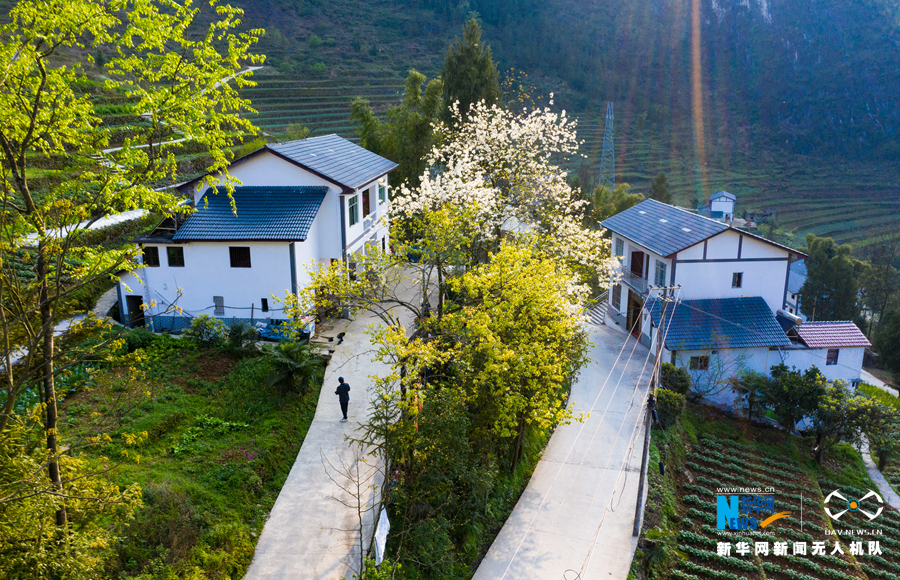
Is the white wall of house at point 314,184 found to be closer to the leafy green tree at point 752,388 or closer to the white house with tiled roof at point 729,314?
the white house with tiled roof at point 729,314

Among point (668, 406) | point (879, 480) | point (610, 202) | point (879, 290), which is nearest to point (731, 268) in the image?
point (668, 406)

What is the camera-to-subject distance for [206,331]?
2108cm

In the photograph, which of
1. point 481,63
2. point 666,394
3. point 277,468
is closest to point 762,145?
point 481,63

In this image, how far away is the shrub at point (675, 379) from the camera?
957 inches

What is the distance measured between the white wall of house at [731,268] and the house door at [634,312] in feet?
10.3

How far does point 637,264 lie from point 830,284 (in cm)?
2384

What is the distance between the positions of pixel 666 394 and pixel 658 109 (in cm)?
9569

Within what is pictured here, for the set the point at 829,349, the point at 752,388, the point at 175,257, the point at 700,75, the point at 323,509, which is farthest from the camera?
the point at 700,75

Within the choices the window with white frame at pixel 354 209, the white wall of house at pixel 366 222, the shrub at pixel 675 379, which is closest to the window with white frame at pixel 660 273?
the shrub at pixel 675 379

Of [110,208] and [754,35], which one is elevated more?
[754,35]

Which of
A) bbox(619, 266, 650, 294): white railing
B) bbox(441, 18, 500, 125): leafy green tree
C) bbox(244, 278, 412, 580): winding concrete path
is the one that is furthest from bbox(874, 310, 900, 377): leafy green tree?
bbox(244, 278, 412, 580): winding concrete path

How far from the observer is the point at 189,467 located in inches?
544

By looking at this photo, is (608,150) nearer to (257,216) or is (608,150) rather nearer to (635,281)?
(635,281)

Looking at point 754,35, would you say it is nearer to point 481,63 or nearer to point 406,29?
point 406,29
